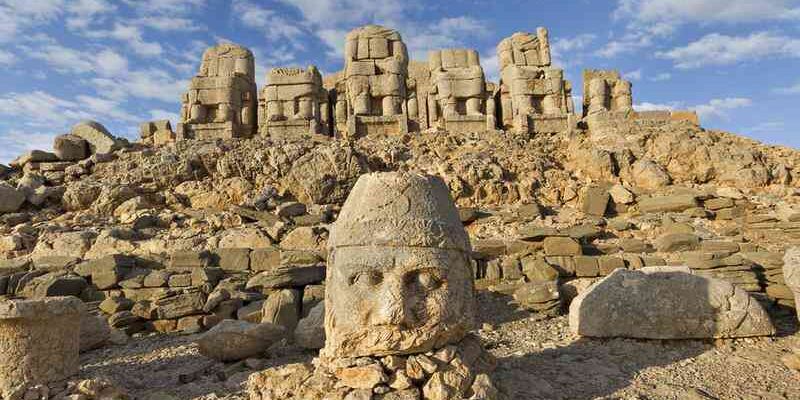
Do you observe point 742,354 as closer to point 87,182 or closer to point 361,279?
point 361,279

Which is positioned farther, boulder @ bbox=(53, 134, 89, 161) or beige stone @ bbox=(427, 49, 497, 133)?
beige stone @ bbox=(427, 49, 497, 133)

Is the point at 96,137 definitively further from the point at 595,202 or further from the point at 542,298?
the point at 595,202

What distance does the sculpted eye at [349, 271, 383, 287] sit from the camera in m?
3.64

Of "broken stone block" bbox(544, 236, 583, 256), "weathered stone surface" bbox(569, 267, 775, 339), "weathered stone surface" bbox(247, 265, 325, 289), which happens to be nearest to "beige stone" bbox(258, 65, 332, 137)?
"weathered stone surface" bbox(247, 265, 325, 289)

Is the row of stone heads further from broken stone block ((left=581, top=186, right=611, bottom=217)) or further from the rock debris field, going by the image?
broken stone block ((left=581, top=186, right=611, bottom=217))

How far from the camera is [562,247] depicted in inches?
350

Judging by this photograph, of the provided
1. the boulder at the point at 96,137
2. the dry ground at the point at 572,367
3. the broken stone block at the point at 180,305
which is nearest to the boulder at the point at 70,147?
the boulder at the point at 96,137

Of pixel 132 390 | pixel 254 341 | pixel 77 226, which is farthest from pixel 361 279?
pixel 77 226

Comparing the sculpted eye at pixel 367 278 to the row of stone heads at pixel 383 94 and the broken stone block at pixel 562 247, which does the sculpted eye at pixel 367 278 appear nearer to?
the broken stone block at pixel 562 247

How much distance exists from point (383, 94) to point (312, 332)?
11.1m

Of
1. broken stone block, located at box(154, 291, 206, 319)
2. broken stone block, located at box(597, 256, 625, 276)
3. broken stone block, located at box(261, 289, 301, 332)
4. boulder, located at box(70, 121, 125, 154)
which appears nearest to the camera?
broken stone block, located at box(261, 289, 301, 332)

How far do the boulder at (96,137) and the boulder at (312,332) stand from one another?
10581 mm

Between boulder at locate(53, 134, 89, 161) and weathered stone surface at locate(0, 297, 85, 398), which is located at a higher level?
boulder at locate(53, 134, 89, 161)

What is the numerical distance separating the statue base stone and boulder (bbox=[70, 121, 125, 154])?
40.2ft
